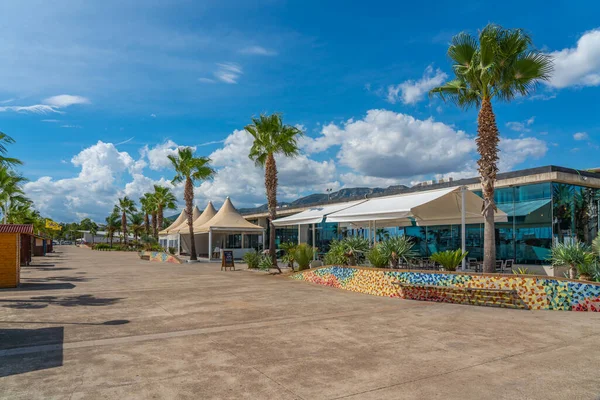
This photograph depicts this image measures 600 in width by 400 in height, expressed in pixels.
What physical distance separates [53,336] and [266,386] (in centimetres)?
444

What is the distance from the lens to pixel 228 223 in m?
31.1

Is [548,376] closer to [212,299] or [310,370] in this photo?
[310,370]

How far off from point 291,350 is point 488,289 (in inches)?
236

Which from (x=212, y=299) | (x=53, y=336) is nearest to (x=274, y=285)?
(x=212, y=299)

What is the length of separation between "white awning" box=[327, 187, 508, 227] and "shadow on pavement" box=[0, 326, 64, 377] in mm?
8417

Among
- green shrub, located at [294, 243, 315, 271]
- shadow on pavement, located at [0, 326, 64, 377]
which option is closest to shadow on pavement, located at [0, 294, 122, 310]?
shadow on pavement, located at [0, 326, 64, 377]

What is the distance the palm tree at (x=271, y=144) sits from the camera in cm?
2020

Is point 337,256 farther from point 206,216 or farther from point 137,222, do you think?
point 137,222

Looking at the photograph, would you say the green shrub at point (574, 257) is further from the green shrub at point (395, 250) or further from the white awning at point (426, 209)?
the green shrub at point (395, 250)

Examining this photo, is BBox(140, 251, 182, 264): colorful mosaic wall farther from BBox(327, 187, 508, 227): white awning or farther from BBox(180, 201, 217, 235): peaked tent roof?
BBox(327, 187, 508, 227): white awning

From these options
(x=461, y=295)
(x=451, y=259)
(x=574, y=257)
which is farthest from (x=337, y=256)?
(x=574, y=257)

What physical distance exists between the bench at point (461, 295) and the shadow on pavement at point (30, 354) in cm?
832

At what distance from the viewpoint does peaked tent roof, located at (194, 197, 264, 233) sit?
3072 centimetres

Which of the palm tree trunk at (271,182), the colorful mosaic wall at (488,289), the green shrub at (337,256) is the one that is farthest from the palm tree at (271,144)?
the colorful mosaic wall at (488,289)
